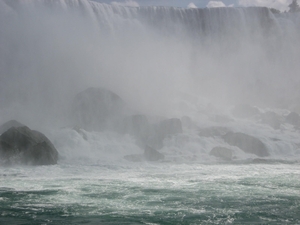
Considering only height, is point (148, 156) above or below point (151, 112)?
below

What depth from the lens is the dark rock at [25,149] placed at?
58.4 ft

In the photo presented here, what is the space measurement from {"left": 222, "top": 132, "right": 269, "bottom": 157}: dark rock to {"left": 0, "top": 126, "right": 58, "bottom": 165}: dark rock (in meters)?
10.4

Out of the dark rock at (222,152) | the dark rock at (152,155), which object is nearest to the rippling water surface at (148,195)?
the dark rock at (152,155)

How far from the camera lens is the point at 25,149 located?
59.8 feet

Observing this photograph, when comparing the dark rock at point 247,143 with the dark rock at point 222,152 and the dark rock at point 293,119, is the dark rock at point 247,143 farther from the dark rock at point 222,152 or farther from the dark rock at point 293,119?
the dark rock at point 293,119

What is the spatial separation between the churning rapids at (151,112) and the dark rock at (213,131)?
2.8 inches

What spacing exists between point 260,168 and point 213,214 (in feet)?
30.9

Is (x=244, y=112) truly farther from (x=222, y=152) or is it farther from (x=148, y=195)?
(x=148, y=195)

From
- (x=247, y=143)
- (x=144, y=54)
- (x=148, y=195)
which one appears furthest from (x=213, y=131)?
(x=148, y=195)

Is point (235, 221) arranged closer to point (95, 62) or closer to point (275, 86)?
point (95, 62)

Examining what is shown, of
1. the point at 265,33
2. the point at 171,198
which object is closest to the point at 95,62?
the point at 265,33

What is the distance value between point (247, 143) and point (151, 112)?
7397 mm

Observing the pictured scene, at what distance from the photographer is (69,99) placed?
29.9m

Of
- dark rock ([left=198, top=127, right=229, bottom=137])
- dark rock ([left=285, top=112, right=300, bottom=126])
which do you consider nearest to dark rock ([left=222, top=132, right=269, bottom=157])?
dark rock ([left=198, top=127, right=229, bottom=137])
